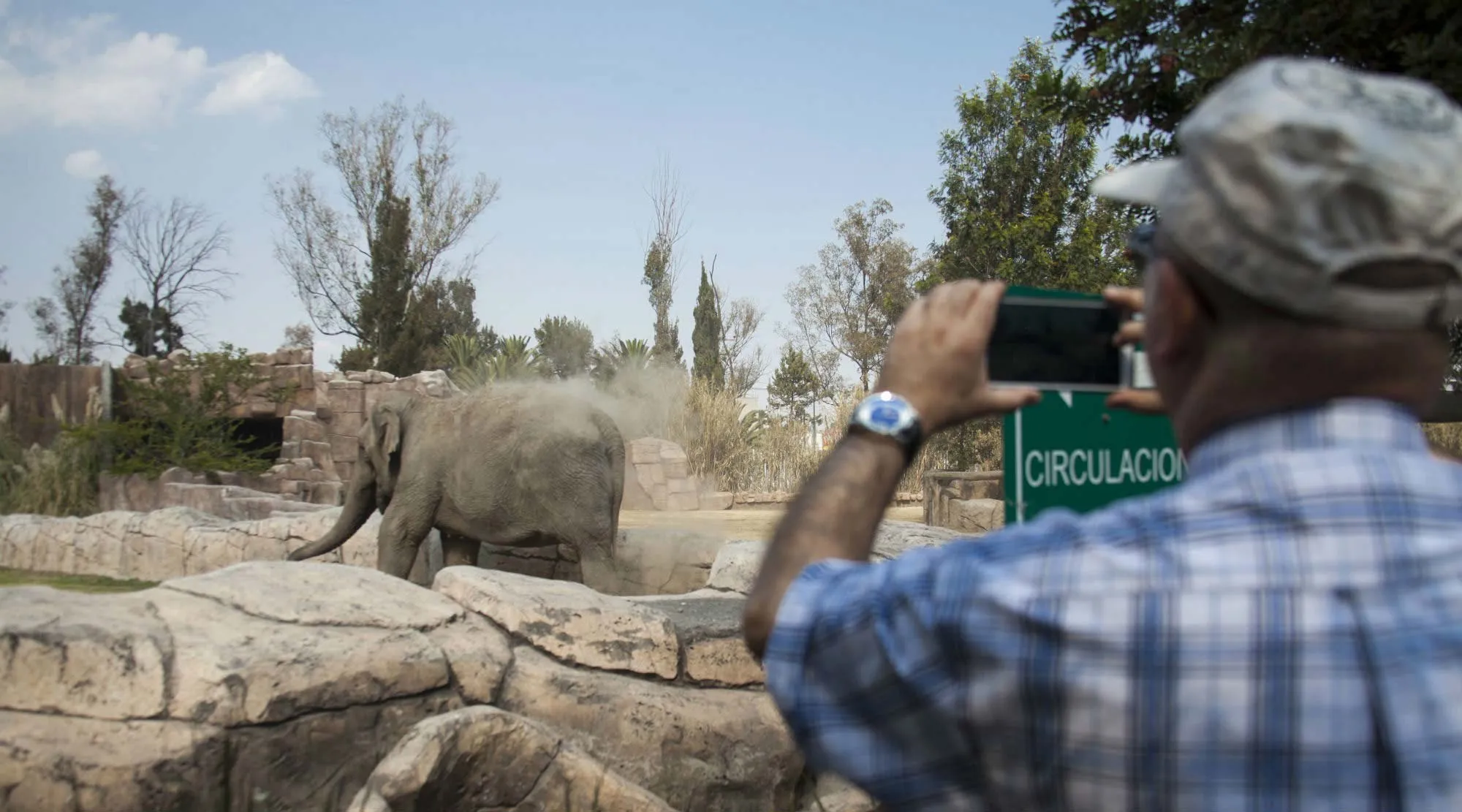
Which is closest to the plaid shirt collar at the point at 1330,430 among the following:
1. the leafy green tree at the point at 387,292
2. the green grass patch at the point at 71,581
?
the green grass patch at the point at 71,581

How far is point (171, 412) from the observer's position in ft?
62.3

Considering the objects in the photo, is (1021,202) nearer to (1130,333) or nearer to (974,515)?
(974,515)

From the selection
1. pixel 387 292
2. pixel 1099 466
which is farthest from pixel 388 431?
pixel 387 292

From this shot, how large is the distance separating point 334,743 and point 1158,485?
115 inches

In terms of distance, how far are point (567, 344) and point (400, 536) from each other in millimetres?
A: 21269

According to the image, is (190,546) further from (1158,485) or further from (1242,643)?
(1242,643)

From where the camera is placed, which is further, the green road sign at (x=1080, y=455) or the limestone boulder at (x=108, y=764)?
the limestone boulder at (x=108, y=764)

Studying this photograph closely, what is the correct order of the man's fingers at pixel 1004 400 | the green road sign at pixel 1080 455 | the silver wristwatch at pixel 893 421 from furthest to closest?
the green road sign at pixel 1080 455, the man's fingers at pixel 1004 400, the silver wristwatch at pixel 893 421

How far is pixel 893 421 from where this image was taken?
1139mm

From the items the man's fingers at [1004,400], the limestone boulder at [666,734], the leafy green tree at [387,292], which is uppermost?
the leafy green tree at [387,292]

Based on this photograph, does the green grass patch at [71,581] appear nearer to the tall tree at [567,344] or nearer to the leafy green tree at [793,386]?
the tall tree at [567,344]

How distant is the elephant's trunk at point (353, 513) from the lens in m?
9.22

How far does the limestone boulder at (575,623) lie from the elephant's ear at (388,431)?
4.46 metres

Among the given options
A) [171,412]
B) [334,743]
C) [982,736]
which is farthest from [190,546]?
[982,736]
